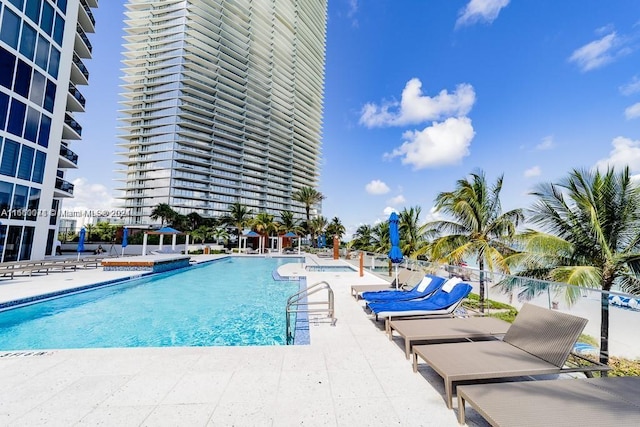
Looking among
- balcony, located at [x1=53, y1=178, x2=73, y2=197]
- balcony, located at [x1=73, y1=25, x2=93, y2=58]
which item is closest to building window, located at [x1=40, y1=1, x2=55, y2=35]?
balcony, located at [x1=73, y1=25, x2=93, y2=58]

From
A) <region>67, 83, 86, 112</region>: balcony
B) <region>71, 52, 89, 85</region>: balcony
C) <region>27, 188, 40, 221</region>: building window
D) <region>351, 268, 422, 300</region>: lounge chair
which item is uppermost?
<region>71, 52, 89, 85</region>: balcony

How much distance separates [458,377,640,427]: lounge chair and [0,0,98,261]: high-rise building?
64.7 ft

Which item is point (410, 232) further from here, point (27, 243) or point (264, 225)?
point (27, 243)

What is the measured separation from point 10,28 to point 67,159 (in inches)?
331

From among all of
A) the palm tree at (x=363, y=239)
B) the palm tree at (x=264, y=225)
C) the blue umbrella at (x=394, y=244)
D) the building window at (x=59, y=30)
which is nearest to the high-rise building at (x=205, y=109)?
the palm tree at (x=264, y=225)

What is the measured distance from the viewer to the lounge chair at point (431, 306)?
194 inches

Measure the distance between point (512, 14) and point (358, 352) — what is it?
56.5 ft

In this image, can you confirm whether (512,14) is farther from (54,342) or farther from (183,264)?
(183,264)

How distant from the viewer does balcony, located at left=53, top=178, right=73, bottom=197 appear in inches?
755

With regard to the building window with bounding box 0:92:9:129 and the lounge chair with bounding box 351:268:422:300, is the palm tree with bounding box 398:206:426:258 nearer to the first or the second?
the lounge chair with bounding box 351:268:422:300

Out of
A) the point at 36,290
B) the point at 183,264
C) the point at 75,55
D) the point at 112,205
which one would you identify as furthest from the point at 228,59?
the point at 36,290

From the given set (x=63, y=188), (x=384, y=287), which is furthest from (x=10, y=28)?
(x=384, y=287)

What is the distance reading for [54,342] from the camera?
5449 mm

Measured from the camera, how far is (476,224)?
358 inches
